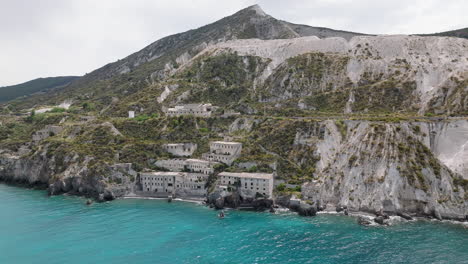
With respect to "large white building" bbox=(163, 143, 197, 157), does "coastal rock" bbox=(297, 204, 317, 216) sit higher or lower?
lower

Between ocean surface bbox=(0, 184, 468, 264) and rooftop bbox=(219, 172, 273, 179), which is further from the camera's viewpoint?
rooftop bbox=(219, 172, 273, 179)

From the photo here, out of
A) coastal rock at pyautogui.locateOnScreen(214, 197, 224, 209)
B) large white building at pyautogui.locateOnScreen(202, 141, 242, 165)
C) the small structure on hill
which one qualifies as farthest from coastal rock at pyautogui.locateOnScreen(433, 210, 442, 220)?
the small structure on hill

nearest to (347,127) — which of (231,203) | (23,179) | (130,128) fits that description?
(231,203)

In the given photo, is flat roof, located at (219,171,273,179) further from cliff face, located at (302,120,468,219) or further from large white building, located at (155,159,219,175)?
cliff face, located at (302,120,468,219)

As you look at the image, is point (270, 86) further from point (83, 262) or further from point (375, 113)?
point (83, 262)

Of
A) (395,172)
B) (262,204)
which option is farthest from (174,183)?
(395,172)

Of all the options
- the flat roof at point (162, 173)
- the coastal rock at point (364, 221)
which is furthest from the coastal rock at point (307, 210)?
the flat roof at point (162, 173)

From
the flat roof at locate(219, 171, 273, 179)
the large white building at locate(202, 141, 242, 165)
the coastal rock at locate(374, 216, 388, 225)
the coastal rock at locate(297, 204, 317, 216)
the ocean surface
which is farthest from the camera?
the large white building at locate(202, 141, 242, 165)

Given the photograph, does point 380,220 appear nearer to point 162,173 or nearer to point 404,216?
point 404,216
